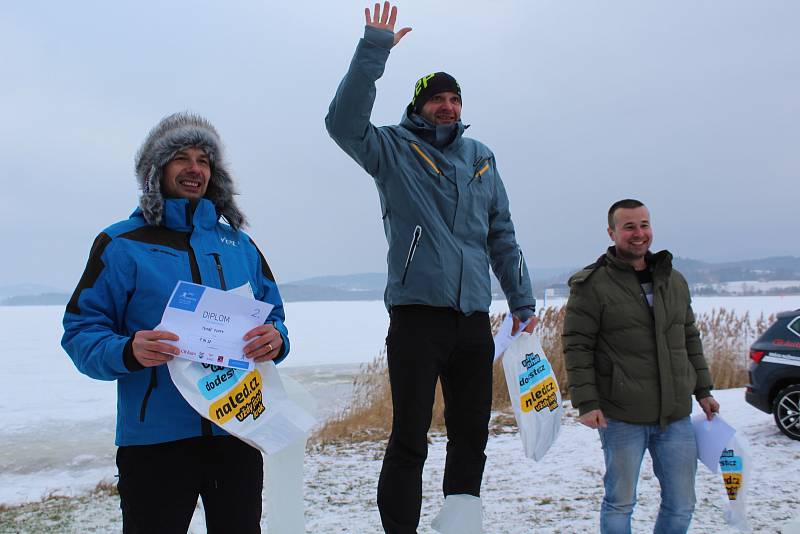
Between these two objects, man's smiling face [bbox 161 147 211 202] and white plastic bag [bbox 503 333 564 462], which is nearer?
man's smiling face [bbox 161 147 211 202]

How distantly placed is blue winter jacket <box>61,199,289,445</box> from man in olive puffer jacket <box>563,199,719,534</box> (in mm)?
1567

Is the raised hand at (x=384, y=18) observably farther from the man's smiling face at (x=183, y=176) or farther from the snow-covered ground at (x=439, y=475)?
the snow-covered ground at (x=439, y=475)

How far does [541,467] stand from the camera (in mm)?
4996

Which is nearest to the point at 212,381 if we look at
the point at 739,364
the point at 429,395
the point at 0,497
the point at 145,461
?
the point at 145,461

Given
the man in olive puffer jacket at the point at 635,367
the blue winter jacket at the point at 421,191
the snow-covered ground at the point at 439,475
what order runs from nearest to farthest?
the blue winter jacket at the point at 421,191 < the man in olive puffer jacket at the point at 635,367 < the snow-covered ground at the point at 439,475

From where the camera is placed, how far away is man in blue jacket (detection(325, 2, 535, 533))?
2605 millimetres

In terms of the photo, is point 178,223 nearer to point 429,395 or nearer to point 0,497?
point 429,395

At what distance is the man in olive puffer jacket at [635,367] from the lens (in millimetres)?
2670

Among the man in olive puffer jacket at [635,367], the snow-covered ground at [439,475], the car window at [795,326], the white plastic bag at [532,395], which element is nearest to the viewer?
the man in olive puffer jacket at [635,367]

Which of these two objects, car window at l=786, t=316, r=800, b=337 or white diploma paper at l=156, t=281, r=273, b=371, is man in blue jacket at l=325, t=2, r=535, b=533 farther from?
car window at l=786, t=316, r=800, b=337

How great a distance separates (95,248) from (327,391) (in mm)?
9790

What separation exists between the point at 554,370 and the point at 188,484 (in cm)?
717

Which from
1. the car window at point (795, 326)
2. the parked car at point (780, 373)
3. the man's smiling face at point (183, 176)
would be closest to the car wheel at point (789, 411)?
the parked car at point (780, 373)

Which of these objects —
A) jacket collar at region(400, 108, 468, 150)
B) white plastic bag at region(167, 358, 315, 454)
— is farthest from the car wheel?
white plastic bag at region(167, 358, 315, 454)
